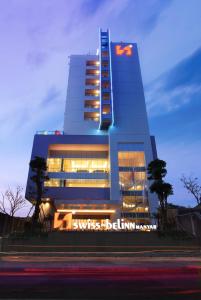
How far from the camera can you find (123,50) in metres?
70.2

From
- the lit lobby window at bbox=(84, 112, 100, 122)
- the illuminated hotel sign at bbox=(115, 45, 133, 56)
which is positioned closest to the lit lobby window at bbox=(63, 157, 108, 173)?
the lit lobby window at bbox=(84, 112, 100, 122)

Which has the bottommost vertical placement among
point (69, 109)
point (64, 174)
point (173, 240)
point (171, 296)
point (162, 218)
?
point (171, 296)

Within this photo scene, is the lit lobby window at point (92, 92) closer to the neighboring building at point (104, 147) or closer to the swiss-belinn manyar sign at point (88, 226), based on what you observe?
the neighboring building at point (104, 147)

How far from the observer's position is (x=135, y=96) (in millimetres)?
62531

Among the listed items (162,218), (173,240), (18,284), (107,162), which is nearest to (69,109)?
(107,162)

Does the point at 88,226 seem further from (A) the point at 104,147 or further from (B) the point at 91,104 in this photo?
(B) the point at 91,104

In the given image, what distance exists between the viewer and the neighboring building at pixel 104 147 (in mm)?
48906

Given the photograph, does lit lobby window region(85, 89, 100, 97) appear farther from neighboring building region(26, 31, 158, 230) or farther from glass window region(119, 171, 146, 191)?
glass window region(119, 171, 146, 191)

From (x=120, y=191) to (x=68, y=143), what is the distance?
16769 mm

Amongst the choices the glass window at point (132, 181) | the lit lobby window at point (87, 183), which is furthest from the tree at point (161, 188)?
the lit lobby window at point (87, 183)

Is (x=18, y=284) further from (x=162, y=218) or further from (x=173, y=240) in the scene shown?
(x=162, y=218)

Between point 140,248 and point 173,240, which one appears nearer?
point 140,248

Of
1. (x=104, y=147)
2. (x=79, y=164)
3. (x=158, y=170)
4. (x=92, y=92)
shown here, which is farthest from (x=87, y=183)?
(x=92, y=92)

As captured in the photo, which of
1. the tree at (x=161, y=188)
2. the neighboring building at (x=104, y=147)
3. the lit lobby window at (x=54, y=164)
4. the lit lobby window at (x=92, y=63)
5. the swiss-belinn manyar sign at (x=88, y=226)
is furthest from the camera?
the lit lobby window at (x=92, y=63)
